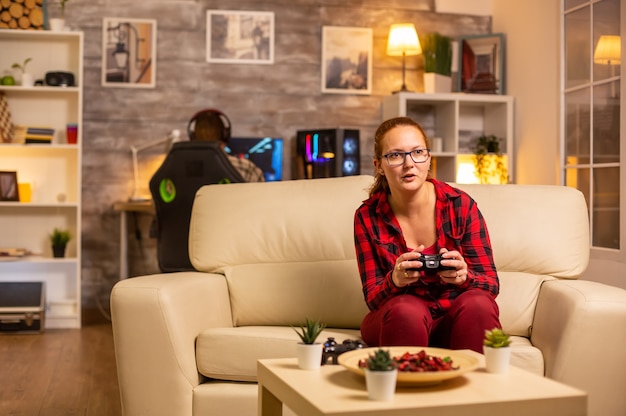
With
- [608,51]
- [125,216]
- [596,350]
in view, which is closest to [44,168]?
[125,216]

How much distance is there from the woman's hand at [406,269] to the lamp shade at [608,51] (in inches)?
106

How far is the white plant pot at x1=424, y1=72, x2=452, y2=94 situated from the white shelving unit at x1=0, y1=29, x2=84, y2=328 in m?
2.40

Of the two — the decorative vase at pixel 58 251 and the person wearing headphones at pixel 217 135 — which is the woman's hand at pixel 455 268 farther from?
the decorative vase at pixel 58 251

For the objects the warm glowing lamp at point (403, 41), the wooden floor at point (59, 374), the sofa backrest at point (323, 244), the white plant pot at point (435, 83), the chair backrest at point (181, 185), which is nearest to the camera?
the sofa backrest at point (323, 244)

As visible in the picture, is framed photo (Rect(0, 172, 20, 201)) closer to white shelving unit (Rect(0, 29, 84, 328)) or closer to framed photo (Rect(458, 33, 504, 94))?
white shelving unit (Rect(0, 29, 84, 328))

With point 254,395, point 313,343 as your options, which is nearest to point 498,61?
point 254,395

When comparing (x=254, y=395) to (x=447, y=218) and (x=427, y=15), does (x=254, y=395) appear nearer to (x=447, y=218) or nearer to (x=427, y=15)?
(x=447, y=218)

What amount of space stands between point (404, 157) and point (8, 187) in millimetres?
3635

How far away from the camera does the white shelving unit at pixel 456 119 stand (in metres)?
5.77

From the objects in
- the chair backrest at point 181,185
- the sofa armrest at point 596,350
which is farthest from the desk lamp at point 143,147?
the sofa armrest at point 596,350

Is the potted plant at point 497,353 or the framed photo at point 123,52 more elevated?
the framed photo at point 123,52

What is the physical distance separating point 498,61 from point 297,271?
3520 mm

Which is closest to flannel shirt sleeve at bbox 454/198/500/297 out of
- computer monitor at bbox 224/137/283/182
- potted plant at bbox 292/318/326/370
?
potted plant at bbox 292/318/326/370

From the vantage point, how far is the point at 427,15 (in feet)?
20.1
